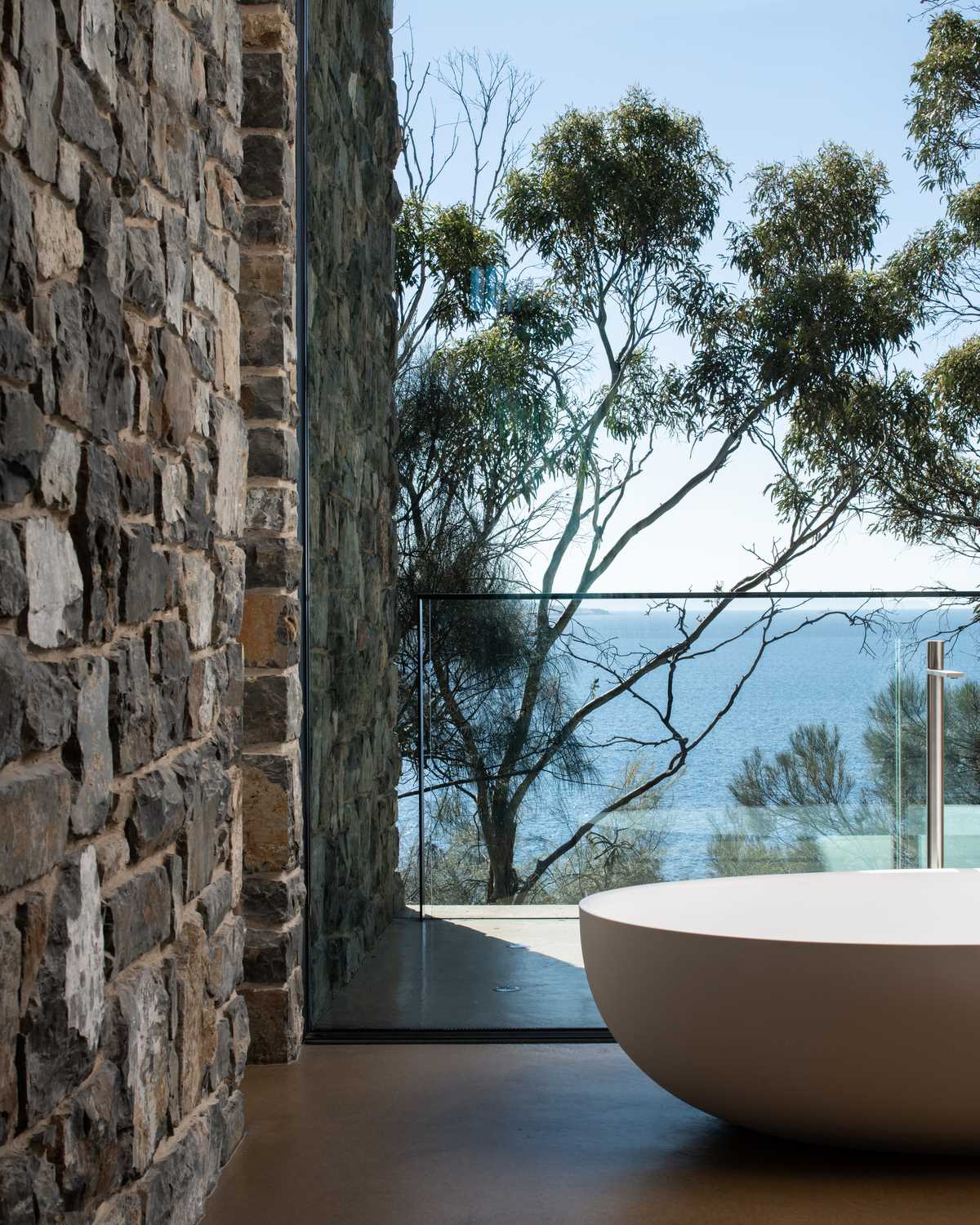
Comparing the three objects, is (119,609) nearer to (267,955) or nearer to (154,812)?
(154,812)

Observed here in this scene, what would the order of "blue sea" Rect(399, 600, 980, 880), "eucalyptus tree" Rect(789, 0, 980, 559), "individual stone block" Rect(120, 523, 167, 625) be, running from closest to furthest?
"individual stone block" Rect(120, 523, 167, 625)
"eucalyptus tree" Rect(789, 0, 980, 559)
"blue sea" Rect(399, 600, 980, 880)

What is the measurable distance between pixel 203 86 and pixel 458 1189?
6.83 ft

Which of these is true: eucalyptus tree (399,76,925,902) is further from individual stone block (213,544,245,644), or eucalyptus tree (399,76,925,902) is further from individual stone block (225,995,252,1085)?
individual stone block (225,995,252,1085)

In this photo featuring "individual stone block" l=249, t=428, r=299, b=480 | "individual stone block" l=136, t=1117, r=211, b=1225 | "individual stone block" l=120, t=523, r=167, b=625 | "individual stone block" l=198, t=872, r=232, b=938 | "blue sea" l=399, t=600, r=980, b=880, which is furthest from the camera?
"blue sea" l=399, t=600, r=980, b=880

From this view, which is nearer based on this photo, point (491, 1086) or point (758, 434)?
point (491, 1086)

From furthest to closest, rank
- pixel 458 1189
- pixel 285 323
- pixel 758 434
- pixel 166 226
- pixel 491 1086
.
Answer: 1. pixel 758 434
2. pixel 285 323
3. pixel 491 1086
4. pixel 458 1189
5. pixel 166 226

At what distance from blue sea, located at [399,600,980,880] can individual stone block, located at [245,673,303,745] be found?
56 centimetres

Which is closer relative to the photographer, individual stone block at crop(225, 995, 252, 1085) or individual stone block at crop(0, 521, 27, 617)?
individual stone block at crop(0, 521, 27, 617)

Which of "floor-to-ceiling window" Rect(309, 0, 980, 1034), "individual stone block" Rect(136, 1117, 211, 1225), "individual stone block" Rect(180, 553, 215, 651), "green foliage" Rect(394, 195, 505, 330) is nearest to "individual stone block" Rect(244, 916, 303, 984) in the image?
"floor-to-ceiling window" Rect(309, 0, 980, 1034)

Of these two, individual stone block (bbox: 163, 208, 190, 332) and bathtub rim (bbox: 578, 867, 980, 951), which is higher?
individual stone block (bbox: 163, 208, 190, 332)

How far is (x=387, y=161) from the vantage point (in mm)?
3420

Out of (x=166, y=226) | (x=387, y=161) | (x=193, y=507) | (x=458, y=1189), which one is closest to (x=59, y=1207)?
(x=458, y=1189)

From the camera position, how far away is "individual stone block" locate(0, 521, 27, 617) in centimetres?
134

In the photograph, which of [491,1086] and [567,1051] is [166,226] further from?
[567,1051]
